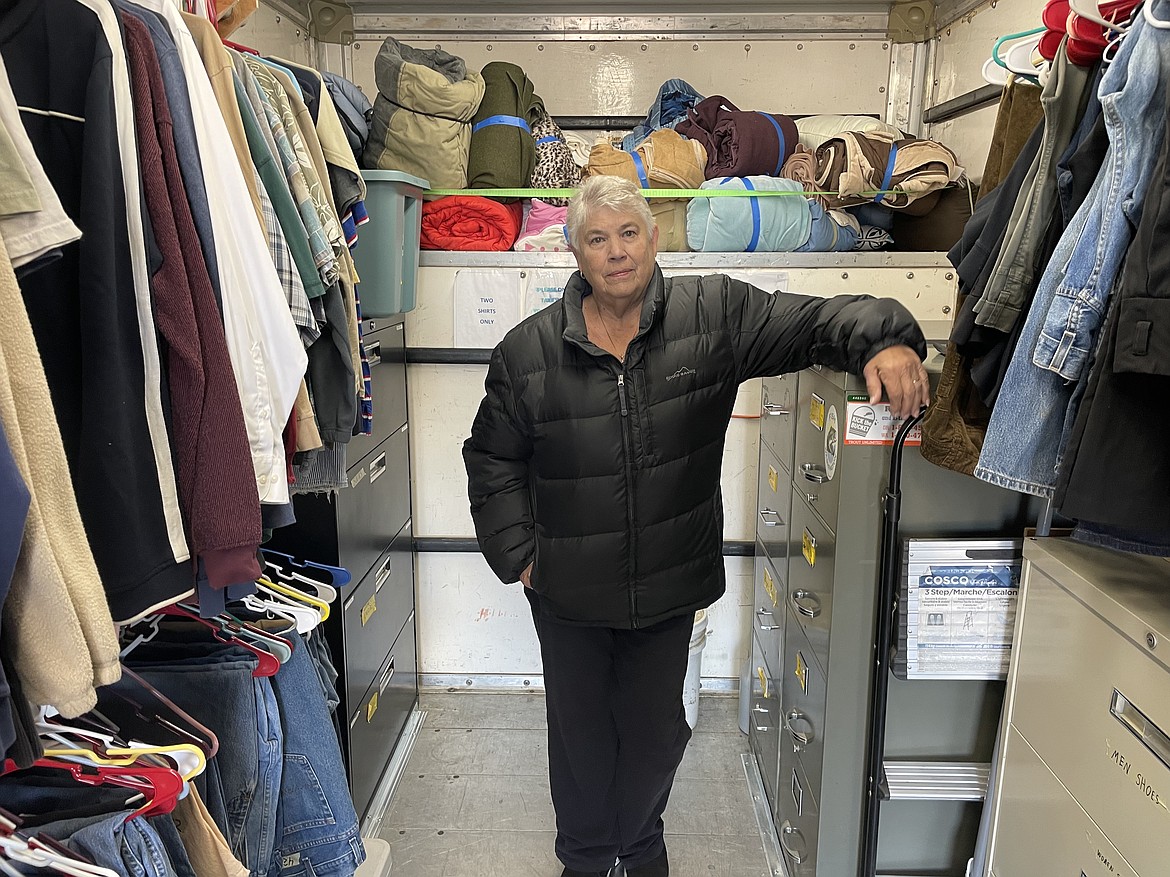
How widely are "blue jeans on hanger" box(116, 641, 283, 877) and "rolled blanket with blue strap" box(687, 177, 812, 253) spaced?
1.86 meters

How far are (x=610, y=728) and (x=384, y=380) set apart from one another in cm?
126

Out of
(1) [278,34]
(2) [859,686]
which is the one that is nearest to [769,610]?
(2) [859,686]

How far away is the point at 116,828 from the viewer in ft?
3.51

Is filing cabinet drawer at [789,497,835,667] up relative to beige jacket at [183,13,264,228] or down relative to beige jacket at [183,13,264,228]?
down

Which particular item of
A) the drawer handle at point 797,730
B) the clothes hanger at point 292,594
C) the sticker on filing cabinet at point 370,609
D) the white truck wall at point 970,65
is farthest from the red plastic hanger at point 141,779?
the white truck wall at point 970,65

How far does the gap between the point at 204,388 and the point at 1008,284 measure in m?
1.17

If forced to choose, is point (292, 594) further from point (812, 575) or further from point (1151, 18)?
point (1151, 18)

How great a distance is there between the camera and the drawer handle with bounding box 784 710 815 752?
1.92 m

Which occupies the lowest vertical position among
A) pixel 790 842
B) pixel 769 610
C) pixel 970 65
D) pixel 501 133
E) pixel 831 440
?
pixel 790 842

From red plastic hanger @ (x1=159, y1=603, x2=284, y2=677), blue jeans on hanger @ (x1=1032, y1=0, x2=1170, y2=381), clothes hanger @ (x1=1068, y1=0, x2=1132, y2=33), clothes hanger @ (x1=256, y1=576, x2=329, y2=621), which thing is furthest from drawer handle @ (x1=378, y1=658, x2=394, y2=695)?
clothes hanger @ (x1=1068, y1=0, x2=1132, y2=33)

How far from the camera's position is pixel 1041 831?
145 cm

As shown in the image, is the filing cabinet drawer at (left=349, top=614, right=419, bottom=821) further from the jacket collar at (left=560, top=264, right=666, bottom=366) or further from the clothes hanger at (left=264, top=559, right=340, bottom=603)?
the jacket collar at (left=560, top=264, right=666, bottom=366)

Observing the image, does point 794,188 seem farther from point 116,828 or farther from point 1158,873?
point 116,828

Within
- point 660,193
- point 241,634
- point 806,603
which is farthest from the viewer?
point 660,193
